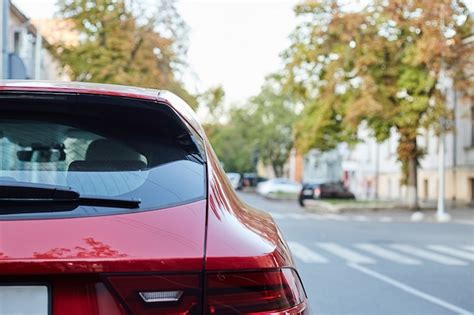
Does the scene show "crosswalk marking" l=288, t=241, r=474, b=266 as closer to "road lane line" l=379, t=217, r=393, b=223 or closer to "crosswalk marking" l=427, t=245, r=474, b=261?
"crosswalk marking" l=427, t=245, r=474, b=261

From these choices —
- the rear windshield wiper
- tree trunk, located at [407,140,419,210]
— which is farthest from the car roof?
tree trunk, located at [407,140,419,210]

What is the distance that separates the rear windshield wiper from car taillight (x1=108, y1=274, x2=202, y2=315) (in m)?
0.26

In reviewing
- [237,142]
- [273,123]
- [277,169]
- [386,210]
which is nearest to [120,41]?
[386,210]

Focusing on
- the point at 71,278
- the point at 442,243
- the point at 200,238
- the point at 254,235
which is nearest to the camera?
the point at 71,278

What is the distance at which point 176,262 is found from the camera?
6.72ft

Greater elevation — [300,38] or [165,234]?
[300,38]

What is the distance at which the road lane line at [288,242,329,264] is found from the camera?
11.8 m

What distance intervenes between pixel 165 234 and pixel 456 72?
88.7 ft

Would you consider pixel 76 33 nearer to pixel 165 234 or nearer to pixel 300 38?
pixel 300 38

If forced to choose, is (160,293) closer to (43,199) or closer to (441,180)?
(43,199)

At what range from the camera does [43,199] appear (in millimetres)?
2146

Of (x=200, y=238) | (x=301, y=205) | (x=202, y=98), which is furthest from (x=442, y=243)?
(x=301, y=205)

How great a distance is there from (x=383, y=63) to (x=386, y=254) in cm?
1737

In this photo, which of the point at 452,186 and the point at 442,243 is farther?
the point at 452,186
